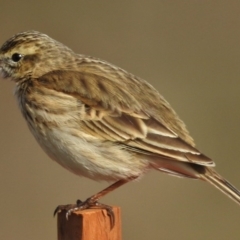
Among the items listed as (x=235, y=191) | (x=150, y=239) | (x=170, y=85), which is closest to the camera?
(x=235, y=191)

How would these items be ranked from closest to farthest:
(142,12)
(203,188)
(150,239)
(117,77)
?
1. (117,77)
2. (150,239)
3. (203,188)
4. (142,12)

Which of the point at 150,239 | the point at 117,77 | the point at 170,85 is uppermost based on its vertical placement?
the point at 170,85

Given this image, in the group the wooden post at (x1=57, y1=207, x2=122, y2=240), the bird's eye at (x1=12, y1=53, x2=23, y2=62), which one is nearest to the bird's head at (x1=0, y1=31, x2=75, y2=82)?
the bird's eye at (x1=12, y1=53, x2=23, y2=62)

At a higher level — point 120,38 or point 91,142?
point 120,38

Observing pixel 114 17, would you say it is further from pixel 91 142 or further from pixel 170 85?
pixel 91 142

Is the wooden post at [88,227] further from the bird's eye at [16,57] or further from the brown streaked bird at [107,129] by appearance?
the bird's eye at [16,57]

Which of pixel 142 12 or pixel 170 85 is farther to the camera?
pixel 142 12

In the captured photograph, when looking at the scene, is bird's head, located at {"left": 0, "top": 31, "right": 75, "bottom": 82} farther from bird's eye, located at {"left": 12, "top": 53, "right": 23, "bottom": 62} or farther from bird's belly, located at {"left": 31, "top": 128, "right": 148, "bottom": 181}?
bird's belly, located at {"left": 31, "top": 128, "right": 148, "bottom": 181}

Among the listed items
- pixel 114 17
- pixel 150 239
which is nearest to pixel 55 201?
pixel 150 239
